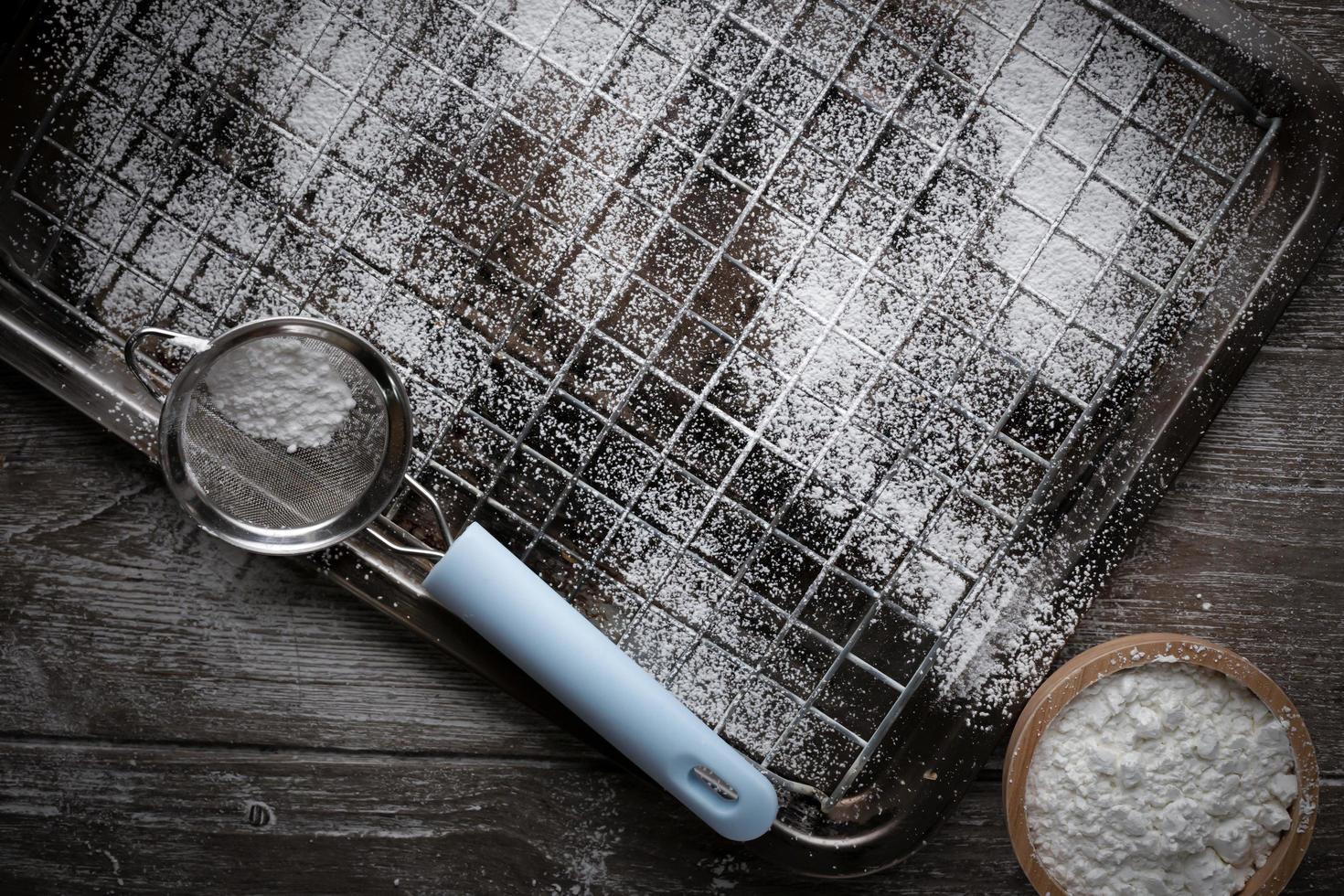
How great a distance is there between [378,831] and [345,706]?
0.33ft

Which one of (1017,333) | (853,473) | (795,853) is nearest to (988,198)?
(1017,333)

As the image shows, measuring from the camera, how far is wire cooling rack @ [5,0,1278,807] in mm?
618

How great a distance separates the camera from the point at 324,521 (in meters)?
0.60

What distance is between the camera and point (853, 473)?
0.62 meters

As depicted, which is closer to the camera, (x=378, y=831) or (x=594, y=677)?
(x=594, y=677)

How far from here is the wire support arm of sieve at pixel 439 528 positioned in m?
0.57

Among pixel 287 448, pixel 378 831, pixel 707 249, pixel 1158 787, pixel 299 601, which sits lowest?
pixel 378 831

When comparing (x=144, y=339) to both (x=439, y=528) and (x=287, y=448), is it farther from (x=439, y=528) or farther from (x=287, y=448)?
(x=439, y=528)

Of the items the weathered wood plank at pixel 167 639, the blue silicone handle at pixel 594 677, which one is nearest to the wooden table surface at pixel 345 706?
the weathered wood plank at pixel 167 639

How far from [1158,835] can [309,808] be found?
2.04 ft

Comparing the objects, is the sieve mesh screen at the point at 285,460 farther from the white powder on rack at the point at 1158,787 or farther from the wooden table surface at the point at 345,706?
the white powder on rack at the point at 1158,787

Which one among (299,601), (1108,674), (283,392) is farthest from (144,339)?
(1108,674)

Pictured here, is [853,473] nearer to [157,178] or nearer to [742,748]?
[742,748]

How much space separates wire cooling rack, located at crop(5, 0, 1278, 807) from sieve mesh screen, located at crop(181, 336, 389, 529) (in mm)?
40
